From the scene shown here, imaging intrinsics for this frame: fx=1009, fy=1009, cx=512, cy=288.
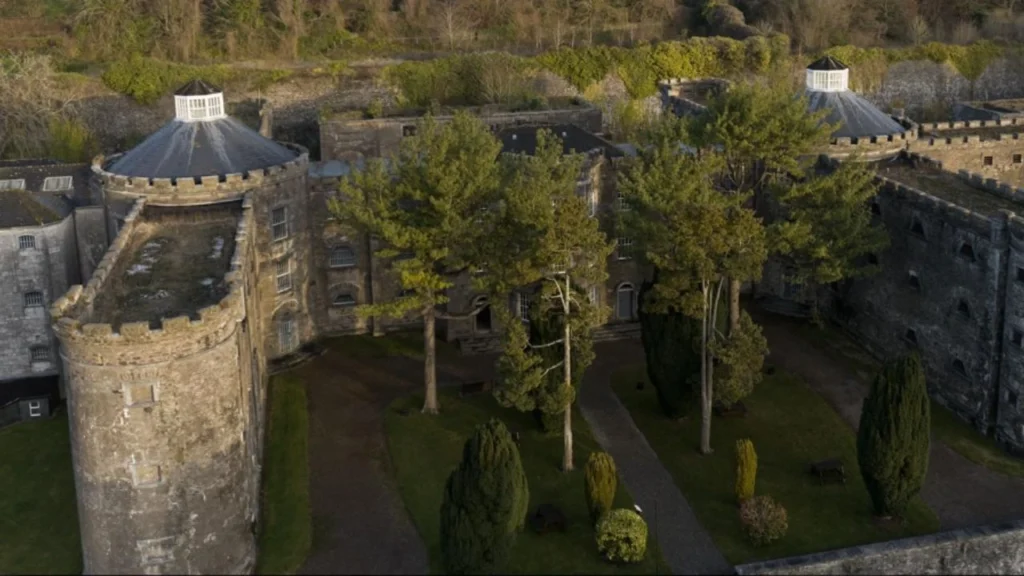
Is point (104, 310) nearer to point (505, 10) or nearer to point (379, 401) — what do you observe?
point (379, 401)

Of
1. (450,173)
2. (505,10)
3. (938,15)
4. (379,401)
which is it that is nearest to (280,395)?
(379,401)

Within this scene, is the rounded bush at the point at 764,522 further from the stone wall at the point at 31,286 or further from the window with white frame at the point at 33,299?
the window with white frame at the point at 33,299

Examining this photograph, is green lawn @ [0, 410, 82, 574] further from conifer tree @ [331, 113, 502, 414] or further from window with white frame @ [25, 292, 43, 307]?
conifer tree @ [331, 113, 502, 414]

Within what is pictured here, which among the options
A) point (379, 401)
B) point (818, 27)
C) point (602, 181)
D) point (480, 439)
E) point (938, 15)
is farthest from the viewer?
point (938, 15)

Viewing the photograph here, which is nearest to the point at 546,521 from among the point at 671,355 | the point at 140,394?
the point at 671,355

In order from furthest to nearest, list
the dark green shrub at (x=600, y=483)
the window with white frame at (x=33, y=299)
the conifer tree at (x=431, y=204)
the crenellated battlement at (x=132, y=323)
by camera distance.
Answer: the window with white frame at (x=33, y=299) → the conifer tree at (x=431, y=204) → the dark green shrub at (x=600, y=483) → the crenellated battlement at (x=132, y=323)

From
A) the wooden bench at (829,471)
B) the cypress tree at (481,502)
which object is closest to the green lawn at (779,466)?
the wooden bench at (829,471)
